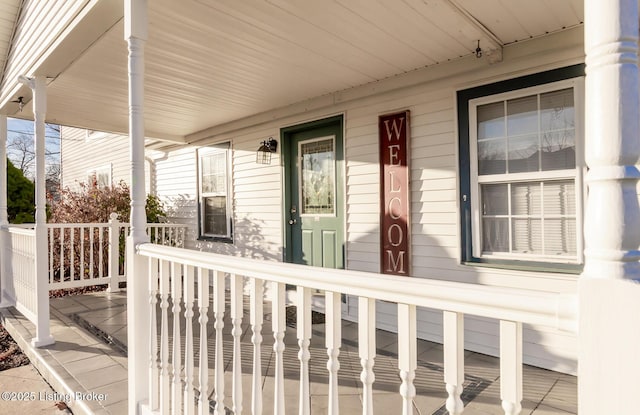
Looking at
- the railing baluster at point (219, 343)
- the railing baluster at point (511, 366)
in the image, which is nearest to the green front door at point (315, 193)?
the railing baluster at point (219, 343)

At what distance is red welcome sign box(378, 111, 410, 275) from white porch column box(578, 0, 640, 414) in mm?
2848

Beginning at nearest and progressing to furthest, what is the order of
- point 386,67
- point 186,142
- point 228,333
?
point 386,67 → point 228,333 → point 186,142

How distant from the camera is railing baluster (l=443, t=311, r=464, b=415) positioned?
96 centimetres

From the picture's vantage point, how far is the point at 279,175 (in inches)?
195

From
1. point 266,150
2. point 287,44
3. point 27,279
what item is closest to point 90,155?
point 27,279

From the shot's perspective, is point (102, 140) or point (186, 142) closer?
point (186, 142)

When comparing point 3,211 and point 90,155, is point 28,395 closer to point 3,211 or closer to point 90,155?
point 3,211

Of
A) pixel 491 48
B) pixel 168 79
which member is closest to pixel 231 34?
pixel 168 79

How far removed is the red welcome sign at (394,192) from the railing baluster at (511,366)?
8.95ft

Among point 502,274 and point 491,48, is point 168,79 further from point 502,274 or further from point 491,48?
point 502,274

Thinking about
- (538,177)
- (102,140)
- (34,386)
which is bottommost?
(34,386)

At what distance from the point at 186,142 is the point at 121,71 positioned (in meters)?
3.03

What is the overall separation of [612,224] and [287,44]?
2721mm

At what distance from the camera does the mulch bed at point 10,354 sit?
3381 mm
